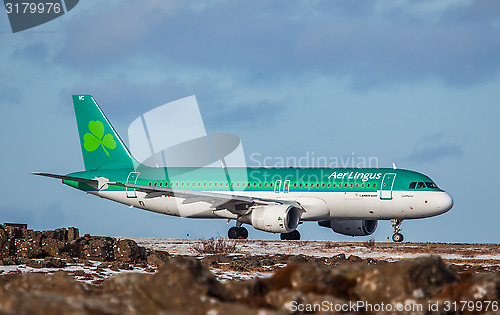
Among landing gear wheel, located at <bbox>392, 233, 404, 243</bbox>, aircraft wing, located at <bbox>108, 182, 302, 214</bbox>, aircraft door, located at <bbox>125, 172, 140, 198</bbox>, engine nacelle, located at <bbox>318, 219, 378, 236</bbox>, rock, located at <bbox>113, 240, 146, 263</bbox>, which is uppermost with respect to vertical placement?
aircraft door, located at <bbox>125, 172, 140, 198</bbox>

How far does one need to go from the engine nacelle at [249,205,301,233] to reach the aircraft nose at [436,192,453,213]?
20.0ft

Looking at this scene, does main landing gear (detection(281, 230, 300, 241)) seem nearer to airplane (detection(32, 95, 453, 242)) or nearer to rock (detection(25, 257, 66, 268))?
airplane (detection(32, 95, 453, 242))

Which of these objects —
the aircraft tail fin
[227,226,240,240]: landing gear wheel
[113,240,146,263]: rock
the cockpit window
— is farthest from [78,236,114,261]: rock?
the aircraft tail fin

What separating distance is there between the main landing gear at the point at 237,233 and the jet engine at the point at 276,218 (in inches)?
141

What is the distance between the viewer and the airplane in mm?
29000

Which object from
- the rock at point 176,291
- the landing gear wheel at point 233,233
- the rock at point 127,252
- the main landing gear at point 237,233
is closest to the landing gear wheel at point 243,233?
the main landing gear at point 237,233

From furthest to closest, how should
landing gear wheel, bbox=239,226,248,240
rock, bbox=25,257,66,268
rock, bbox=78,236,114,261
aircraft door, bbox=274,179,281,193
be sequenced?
1. landing gear wheel, bbox=239,226,248,240
2. aircraft door, bbox=274,179,281,193
3. rock, bbox=78,236,114,261
4. rock, bbox=25,257,66,268

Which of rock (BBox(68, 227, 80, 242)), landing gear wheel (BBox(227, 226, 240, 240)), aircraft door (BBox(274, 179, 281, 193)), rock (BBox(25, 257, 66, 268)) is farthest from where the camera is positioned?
landing gear wheel (BBox(227, 226, 240, 240))

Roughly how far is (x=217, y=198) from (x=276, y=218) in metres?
3.80

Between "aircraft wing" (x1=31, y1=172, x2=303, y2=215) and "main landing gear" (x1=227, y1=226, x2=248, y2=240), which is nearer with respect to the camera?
"aircraft wing" (x1=31, y1=172, x2=303, y2=215)

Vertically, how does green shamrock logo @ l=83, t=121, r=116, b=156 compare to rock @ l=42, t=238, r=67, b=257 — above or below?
above

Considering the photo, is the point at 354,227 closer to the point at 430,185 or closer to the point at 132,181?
the point at 430,185

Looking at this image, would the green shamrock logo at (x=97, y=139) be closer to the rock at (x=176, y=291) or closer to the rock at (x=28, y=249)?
the rock at (x=28, y=249)

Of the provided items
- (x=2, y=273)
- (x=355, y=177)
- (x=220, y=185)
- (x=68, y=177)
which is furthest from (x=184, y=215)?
(x=2, y=273)
